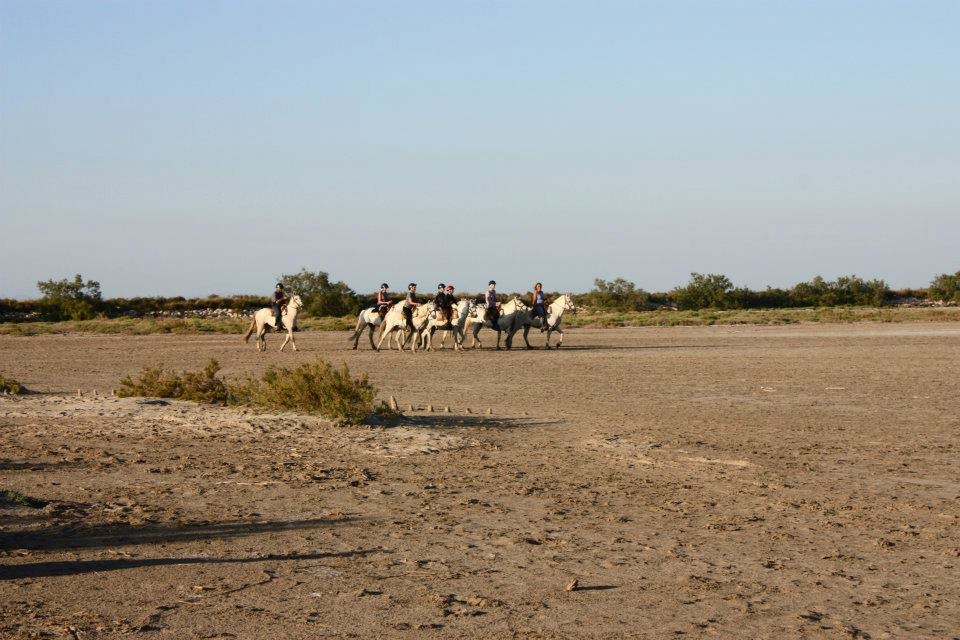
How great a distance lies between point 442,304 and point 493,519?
2696 centimetres

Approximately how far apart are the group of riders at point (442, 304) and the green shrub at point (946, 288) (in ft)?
195

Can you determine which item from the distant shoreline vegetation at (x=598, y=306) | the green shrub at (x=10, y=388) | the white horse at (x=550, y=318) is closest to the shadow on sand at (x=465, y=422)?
the green shrub at (x=10, y=388)

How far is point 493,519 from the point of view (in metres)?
10.4

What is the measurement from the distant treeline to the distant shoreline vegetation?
7cm

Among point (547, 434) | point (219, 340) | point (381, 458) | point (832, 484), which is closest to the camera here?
point (832, 484)

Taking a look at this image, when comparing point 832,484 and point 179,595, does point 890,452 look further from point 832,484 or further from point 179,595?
point 179,595

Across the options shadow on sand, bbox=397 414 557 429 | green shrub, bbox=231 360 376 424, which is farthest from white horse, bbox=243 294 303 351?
shadow on sand, bbox=397 414 557 429

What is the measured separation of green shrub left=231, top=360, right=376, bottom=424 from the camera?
1641 centimetres

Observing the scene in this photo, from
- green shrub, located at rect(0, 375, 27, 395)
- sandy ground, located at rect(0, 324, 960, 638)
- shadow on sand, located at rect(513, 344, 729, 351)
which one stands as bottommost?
sandy ground, located at rect(0, 324, 960, 638)

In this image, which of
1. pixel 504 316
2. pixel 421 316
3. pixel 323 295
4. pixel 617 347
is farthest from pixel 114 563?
pixel 323 295

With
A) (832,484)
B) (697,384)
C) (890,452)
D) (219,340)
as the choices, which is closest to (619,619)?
(832,484)

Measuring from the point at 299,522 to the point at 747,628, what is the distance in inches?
174

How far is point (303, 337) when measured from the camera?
49500 mm

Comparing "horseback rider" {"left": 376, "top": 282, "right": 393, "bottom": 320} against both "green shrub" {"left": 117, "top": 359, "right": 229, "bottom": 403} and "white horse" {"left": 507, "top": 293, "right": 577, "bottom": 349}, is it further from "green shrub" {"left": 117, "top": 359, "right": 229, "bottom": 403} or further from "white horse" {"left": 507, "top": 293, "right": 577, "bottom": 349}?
"green shrub" {"left": 117, "top": 359, "right": 229, "bottom": 403}
